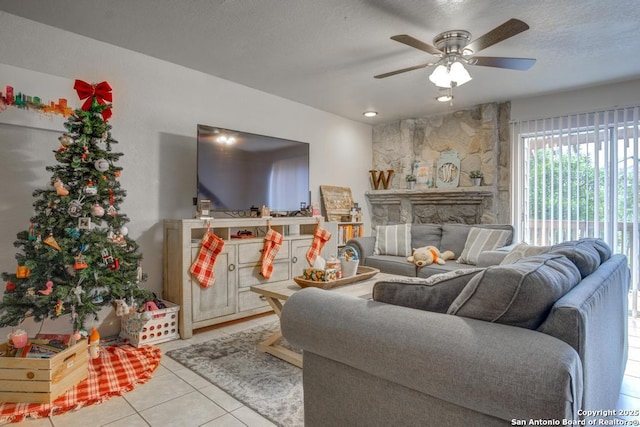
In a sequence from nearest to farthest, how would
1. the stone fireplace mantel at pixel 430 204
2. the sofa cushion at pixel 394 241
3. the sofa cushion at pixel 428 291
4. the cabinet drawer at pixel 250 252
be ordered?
the sofa cushion at pixel 428 291
the cabinet drawer at pixel 250 252
the sofa cushion at pixel 394 241
the stone fireplace mantel at pixel 430 204

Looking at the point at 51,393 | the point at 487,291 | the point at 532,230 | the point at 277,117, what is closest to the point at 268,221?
the point at 277,117

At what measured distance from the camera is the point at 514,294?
1.00 m

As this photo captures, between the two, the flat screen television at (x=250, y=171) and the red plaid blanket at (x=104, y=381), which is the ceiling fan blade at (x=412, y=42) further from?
the red plaid blanket at (x=104, y=381)

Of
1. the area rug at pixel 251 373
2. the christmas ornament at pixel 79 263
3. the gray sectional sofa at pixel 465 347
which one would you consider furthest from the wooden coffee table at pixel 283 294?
the christmas ornament at pixel 79 263

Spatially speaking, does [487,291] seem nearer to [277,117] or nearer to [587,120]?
[277,117]

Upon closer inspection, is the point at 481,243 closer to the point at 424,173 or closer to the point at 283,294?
the point at 424,173

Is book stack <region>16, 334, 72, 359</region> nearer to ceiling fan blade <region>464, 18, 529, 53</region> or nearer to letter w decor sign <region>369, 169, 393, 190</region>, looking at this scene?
ceiling fan blade <region>464, 18, 529, 53</region>

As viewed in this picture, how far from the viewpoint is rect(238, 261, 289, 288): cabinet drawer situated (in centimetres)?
321

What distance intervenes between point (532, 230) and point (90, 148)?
15.1 feet

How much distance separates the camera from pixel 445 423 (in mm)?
975

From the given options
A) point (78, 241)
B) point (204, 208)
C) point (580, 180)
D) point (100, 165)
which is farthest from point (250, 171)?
point (580, 180)

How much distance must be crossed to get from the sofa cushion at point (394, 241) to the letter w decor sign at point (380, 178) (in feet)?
3.43

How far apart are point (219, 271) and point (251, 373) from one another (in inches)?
42.9

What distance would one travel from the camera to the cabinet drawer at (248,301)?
3.21 m
